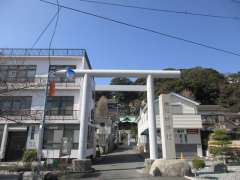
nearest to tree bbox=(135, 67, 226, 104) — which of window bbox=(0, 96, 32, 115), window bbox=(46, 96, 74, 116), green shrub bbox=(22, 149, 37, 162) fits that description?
window bbox=(46, 96, 74, 116)

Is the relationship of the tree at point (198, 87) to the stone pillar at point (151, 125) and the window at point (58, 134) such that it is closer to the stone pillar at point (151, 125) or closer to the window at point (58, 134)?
the window at point (58, 134)

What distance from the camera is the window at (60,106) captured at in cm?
1997

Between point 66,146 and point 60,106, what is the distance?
493 cm

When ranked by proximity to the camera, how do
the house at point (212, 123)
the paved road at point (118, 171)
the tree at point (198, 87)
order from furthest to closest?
the tree at point (198, 87)
the house at point (212, 123)
the paved road at point (118, 171)

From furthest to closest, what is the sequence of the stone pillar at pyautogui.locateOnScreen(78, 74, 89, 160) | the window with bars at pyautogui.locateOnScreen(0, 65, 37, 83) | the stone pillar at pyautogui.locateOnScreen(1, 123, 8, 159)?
the window with bars at pyautogui.locateOnScreen(0, 65, 37, 83)
the stone pillar at pyautogui.locateOnScreen(1, 123, 8, 159)
the stone pillar at pyautogui.locateOnScreen(78, 74, 89, 160)

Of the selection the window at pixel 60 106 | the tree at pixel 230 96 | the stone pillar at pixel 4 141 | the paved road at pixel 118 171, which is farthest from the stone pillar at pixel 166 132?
the tree at pixel 230 96

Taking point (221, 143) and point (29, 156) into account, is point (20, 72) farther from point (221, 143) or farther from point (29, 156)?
point (221, 143)

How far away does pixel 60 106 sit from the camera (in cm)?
2025

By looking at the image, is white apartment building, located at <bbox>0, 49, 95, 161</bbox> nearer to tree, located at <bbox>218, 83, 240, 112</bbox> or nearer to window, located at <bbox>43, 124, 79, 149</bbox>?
window, located at <bbox>43, 124, 79, 149</bbox>

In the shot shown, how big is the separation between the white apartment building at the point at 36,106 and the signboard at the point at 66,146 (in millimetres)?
862

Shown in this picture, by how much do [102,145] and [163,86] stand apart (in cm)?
1879

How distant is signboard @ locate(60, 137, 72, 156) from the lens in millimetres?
15955

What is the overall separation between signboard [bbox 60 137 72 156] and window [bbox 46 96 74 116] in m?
3.59

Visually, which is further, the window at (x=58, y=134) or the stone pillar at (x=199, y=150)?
the stone pillar at (x=199, y=150)
